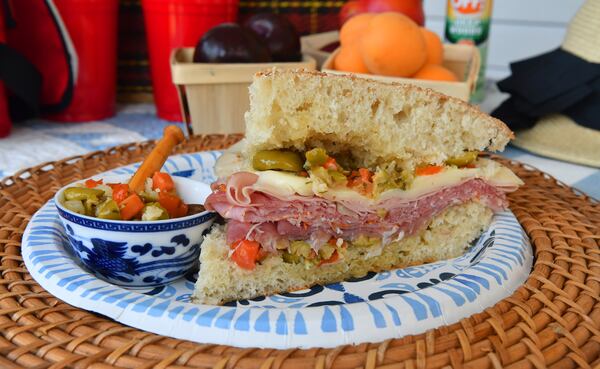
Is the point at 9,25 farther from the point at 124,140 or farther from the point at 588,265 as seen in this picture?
the point at 588,265

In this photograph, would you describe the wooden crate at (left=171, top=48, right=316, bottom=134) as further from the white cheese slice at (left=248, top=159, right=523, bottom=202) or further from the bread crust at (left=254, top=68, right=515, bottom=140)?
the white cheese slice at (left=248, top=159, right=523, bottom=202)

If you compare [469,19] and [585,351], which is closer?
[585,351]

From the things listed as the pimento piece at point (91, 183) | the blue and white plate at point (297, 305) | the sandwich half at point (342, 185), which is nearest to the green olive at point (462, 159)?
the sandwich half at point (342, 185)

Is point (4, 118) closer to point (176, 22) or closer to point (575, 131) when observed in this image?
point (176, 22)

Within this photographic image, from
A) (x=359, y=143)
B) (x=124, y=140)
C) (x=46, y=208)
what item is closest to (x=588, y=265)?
(x=359, y=143)

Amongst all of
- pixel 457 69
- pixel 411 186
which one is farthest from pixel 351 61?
pixel 411 186

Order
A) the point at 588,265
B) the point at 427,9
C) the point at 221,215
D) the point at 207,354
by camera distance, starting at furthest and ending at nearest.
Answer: the point at 427,9 < the point at 221,215 < the point at 588,265 < the point at 207,354
